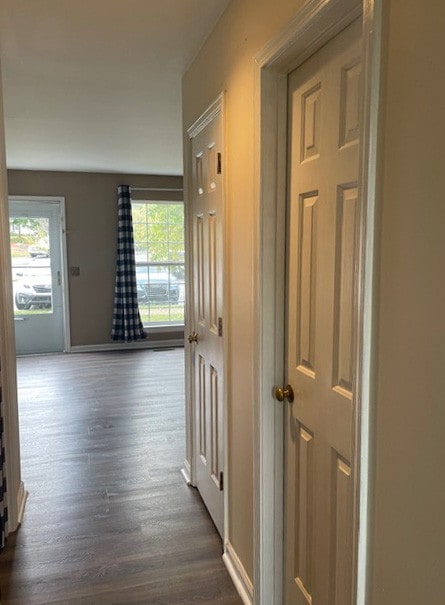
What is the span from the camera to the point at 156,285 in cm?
676

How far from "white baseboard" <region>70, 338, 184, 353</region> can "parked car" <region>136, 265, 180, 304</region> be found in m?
0.58

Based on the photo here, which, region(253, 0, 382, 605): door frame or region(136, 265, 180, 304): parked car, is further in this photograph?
region(136, 265, 180, 304): parked car

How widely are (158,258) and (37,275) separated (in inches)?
63.9

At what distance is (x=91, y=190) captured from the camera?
249 inches

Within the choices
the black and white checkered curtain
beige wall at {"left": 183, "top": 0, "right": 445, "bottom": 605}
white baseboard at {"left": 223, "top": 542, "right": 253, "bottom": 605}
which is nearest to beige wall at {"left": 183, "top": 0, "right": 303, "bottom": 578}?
white baseboard at {"left": 223, "top": 542, "right": 253, "bottom": 605}

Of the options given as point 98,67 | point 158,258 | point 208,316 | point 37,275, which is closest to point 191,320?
point 208,316

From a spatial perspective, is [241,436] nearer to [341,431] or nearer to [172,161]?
[341,431]

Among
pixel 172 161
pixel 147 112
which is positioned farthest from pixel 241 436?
pixel 172 161

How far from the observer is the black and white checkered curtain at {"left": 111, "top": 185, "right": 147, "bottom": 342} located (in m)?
6.33

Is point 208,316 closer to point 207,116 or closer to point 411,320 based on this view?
point 207,116

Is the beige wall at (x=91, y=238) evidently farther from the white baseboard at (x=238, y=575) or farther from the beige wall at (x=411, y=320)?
the beige wall at (x=411, y=320)

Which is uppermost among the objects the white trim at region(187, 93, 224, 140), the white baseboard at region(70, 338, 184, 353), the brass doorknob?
the white trim at region(187, 93, 224, 140)

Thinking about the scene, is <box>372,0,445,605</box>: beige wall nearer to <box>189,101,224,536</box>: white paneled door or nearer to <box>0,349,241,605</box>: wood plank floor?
<box>189,101,224,536</box>: white paneled door

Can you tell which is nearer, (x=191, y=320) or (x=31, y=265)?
(x=191, y=320)
